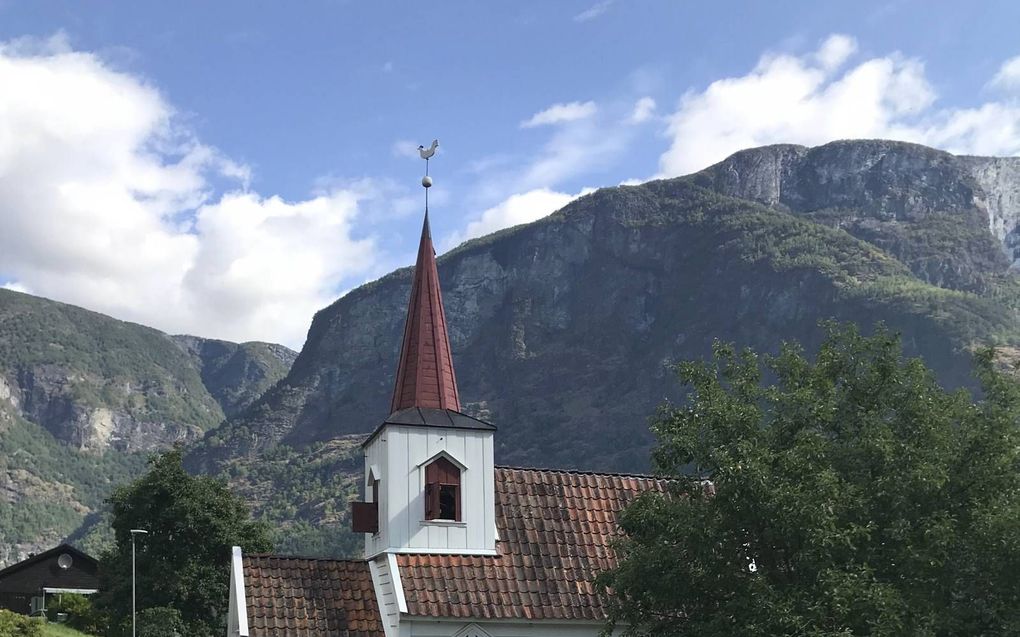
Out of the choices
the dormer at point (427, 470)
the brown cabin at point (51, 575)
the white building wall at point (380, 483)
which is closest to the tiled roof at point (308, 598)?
the white building wall at point (380, 483)

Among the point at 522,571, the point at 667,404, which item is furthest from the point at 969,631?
the point at 522,571

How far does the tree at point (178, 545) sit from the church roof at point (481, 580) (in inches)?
1066

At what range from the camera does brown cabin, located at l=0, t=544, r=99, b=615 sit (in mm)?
77625

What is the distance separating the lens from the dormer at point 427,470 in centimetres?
2983

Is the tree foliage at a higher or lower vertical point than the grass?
higher

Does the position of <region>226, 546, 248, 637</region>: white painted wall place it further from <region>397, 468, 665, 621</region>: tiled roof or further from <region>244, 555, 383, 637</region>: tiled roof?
<region>397, 468, 665, 621</region>: tiled roof

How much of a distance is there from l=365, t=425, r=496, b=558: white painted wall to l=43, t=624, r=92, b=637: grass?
27717 millimetres

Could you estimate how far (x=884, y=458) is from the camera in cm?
2197

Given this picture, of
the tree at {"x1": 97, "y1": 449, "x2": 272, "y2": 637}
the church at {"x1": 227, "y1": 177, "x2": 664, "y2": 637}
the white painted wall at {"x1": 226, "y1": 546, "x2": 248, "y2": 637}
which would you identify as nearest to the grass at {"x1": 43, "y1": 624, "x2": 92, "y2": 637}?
the tree at {"x1": 97, "y1": 449, "x2": 272, "y2": 637}

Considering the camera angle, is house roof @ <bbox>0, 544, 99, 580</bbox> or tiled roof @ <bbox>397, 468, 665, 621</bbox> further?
house roof @ <bbox>0, 544, 99, 580</bbox>

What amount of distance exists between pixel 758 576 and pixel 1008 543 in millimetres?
4141

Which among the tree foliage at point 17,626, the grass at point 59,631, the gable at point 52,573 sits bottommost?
the grass at point 59,631

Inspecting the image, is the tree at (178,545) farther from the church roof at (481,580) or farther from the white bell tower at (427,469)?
the church roof at (481,580)

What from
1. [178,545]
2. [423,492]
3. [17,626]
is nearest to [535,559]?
[423,492]
